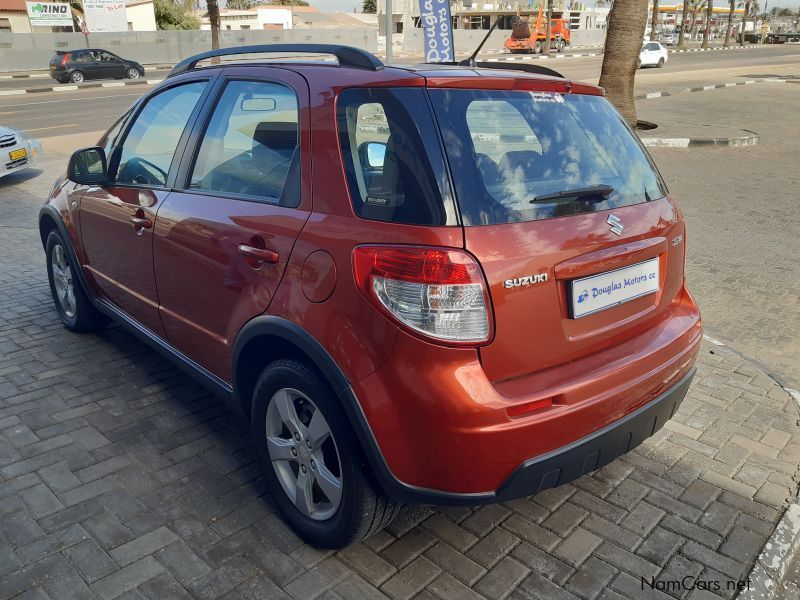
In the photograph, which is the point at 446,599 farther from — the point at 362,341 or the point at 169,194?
the point at 169,194

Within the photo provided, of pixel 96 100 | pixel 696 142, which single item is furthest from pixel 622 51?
pixel 96 100

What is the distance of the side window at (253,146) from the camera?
2658mm

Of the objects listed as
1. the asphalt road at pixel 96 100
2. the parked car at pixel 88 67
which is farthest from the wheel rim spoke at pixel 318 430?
the parked car at pixel 88 67

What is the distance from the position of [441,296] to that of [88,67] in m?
32.8

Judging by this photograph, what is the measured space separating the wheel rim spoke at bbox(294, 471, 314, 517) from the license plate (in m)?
1.21

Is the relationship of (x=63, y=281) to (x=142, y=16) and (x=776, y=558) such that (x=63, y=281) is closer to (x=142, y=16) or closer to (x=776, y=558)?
(x=776, y=558)

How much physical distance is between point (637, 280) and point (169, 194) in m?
2.18

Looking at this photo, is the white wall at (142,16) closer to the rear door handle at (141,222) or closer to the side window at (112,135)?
the side window at (112,135)

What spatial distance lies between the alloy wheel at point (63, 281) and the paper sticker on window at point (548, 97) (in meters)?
3.44

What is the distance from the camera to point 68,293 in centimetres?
473

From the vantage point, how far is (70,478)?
10.2ft

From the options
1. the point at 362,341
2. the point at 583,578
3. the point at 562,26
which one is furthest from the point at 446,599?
the point at 562,26

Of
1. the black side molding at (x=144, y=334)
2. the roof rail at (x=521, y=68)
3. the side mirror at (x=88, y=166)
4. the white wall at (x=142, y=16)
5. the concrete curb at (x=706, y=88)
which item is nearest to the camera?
the roof rail at (x=521, y=68)

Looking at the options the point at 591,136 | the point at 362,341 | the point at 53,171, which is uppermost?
the point at 591,136
